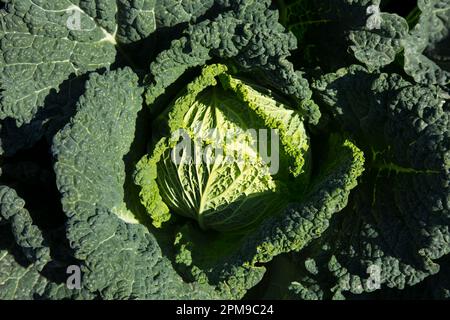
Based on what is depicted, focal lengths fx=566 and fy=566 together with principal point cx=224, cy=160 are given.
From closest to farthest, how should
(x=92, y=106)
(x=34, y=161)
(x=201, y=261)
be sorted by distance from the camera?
1. (x=92, y=106)
2. (x=201, y=261)
3. (x=34, y=161)

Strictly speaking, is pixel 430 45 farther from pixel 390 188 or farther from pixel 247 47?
pixel 247 47

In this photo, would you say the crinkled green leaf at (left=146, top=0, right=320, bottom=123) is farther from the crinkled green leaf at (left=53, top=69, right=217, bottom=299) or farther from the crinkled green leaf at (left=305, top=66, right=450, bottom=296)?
the crinkled green leaf at (left=53, top=69, right=217, bottom=299)

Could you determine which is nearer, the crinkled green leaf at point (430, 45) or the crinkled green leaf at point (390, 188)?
the crinkled green leaf at point (390, 188)

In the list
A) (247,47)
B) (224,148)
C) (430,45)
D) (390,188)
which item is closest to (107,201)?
(224,148)

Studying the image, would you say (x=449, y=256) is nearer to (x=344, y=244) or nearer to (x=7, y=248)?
(x=344, y=244)

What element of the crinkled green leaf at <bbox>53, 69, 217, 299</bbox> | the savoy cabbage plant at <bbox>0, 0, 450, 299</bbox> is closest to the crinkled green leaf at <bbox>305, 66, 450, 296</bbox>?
the savoy cabbage plant at <bbox>0, 0, 450, 299</bbox>

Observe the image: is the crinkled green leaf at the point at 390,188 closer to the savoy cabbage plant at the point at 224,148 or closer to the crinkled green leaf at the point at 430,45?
the savoy cabbage plant at the point at 224,148

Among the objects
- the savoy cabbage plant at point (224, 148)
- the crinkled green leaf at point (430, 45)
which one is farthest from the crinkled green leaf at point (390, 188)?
the crinkled green leaf at point (430, 45)
